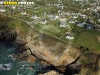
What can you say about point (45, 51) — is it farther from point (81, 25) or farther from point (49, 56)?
point (81, 25)

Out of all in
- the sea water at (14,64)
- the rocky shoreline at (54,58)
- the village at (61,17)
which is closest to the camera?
the rocky shoreline at (54,58)

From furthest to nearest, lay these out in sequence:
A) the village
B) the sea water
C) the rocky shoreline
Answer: the village
the sea water
the rocky shoreline

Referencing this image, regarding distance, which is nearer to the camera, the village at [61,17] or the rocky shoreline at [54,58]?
the rocky shoreline at [54,58]

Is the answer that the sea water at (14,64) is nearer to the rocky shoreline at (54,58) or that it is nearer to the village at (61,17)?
the rocky shoreline at (54,58)

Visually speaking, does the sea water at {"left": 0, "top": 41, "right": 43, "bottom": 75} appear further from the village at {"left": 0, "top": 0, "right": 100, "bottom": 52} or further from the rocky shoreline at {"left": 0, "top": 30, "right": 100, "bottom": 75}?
the village at {"left": 0, "top": 0, "right": 100, "bottom": 52}

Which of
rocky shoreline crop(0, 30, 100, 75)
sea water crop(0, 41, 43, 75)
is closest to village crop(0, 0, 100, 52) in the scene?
rocky shoreline crop(0, 30, 100, 75)

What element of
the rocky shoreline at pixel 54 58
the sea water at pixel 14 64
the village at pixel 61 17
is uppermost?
the village at pixel 61 17

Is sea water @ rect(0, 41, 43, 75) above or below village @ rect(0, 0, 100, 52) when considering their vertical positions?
below

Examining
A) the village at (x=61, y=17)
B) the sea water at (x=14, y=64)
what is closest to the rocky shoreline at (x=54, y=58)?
the sea water at (x=14, y=64)
